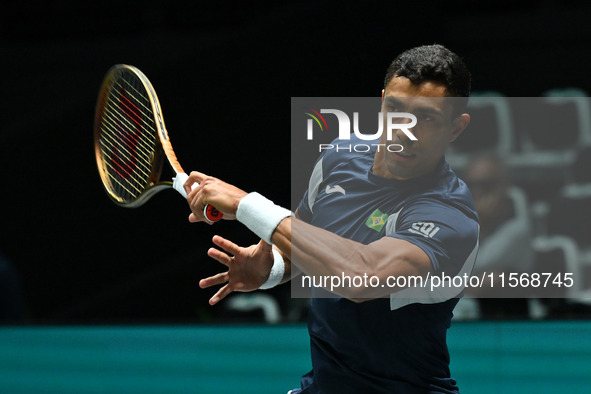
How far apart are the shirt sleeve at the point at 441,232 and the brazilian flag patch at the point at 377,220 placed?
51 mm

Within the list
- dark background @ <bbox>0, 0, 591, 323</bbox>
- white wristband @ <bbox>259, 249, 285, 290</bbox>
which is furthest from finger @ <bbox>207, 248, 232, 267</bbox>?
dark background @ <bbox>0, 0, 591, 323</bbox>

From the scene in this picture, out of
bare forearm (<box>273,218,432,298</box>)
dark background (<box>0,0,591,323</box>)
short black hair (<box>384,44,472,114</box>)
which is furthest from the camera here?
dark background (<box>0,0,591,323</box>)

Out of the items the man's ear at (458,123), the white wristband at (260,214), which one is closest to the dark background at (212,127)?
the man's ear at (458,123)

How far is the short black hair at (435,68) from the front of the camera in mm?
2059

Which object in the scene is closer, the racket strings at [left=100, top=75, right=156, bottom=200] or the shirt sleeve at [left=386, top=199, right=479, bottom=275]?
the shirt sleeve at [left=386, top=199, right=479, bottom=275]

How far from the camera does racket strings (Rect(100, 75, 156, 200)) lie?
8.94ft

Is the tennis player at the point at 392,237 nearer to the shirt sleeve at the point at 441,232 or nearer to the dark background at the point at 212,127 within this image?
the shirt sleeve at the point at 441,232

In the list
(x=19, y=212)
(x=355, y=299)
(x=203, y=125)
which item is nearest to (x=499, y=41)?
(x=203, y=125)

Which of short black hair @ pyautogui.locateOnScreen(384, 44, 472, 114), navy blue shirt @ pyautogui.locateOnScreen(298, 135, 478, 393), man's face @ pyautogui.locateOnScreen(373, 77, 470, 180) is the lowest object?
navy blue shirt @ pyautogui.locateOnScreen(298, 135, 478, 393)

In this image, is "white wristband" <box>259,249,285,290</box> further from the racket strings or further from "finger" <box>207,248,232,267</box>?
the racket strings

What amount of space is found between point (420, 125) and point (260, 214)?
45cm

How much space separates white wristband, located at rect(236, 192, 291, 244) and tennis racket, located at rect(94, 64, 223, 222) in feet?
1.98

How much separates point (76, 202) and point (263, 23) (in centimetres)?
A: 143

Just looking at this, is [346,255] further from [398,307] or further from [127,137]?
[127,137]
